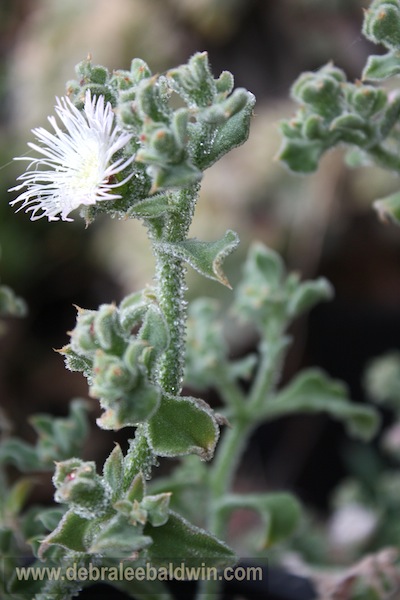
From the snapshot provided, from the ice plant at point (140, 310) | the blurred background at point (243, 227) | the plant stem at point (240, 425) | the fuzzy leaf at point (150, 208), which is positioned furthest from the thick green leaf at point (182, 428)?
the blurred background at point (243, 227)

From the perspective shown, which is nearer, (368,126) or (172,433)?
(172,433)

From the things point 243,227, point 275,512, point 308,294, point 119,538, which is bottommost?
Answer: point 119,538

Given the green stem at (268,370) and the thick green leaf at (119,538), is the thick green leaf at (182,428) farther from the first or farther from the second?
the green stem at (268,370)

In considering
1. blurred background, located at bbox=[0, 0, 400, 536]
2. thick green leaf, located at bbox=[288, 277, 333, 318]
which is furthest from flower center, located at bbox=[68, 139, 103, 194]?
blurred background, located at bbox=[0, 0, 400, 536]

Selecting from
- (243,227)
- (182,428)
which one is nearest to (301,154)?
(182,428)

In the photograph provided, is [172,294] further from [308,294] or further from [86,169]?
[308,294]

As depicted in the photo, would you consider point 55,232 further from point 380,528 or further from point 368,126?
point 368,126

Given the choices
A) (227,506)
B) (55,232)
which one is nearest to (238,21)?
(55,232)
